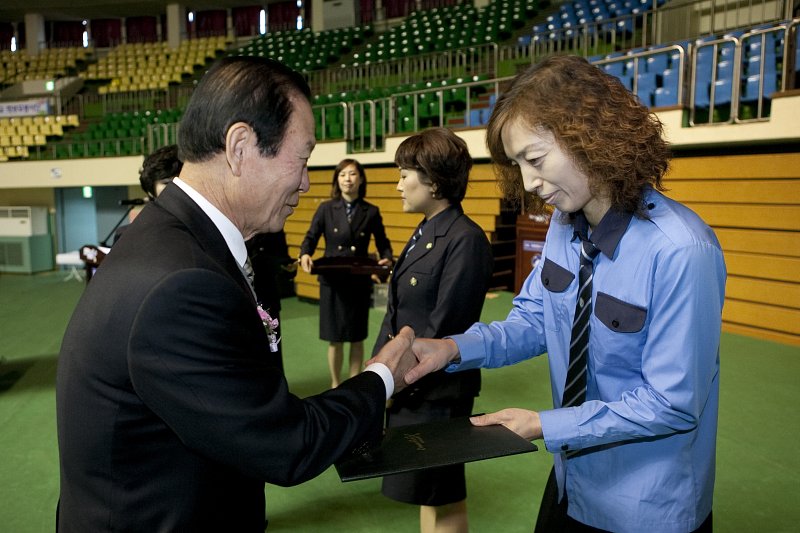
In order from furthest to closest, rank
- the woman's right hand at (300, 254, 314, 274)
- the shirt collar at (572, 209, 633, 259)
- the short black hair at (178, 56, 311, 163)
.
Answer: the woman's right hand at (300, 254, 314, 274) < the shirt collar at (572, 209, 633, 259) < the short black hair at (178, 56, 311, 163)

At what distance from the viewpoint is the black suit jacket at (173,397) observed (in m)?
0.90

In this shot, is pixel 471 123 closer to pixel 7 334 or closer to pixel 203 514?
pixel 7 334

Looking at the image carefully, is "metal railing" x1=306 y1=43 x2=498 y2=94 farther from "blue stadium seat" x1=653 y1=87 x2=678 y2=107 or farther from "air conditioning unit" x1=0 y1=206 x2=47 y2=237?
"air conditioning unit" x1=0 y1=206 x2=47 y2=237

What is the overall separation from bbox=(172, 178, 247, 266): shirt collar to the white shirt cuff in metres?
0.38

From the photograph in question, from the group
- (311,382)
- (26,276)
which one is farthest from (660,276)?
(26,276)

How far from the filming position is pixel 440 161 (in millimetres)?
2338

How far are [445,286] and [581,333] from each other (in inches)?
37.5

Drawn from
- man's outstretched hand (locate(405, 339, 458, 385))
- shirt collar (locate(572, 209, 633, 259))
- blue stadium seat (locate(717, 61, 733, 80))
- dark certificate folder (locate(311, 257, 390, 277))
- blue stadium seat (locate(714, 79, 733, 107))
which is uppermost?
blue stadium seat (locate(717, 61, 733, 80))

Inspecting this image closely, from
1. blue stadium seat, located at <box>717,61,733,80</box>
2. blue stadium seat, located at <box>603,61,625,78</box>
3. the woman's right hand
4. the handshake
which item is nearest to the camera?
the handshake

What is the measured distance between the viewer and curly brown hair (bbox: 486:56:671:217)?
1.19m

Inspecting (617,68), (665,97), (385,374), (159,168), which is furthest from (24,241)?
(385,374)

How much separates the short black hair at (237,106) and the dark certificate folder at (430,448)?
1.93ft

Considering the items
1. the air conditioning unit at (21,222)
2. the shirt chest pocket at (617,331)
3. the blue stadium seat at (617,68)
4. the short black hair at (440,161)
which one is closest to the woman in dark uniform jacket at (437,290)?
the short black hair at (440,161)

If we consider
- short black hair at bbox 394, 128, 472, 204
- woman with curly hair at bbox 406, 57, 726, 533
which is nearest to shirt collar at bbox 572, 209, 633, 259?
woman with curly hair at bbox 406, 57, 726, 533
